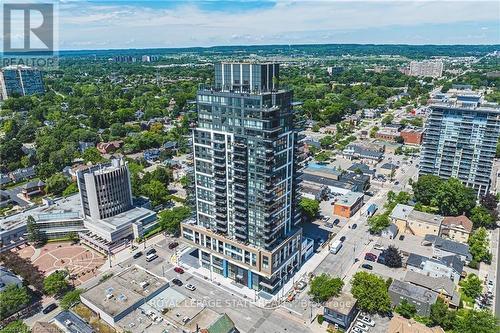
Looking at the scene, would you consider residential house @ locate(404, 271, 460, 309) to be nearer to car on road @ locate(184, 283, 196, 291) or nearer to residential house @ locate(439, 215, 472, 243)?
residential house @ locate(439, 215, 472, 243)

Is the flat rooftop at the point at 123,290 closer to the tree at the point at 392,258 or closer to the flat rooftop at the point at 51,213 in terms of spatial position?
the flat rooftop at the point at 51,213

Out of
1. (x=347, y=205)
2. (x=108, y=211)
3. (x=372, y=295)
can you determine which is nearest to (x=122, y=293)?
(x=108, y=211)

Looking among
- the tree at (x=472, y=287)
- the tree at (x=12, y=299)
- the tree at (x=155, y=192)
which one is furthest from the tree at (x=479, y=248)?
the tree at (x=12, y=299)

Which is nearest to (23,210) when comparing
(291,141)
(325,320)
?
(291,141)

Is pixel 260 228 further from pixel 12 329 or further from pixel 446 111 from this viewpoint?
pixel 446 111

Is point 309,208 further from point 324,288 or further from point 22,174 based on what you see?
point 22,174

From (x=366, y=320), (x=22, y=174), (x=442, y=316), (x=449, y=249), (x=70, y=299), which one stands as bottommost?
(x=366, y=320)

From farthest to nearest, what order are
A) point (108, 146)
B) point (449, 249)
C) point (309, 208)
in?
point (108, 146) → point (309, 208) → point (449, 249)
